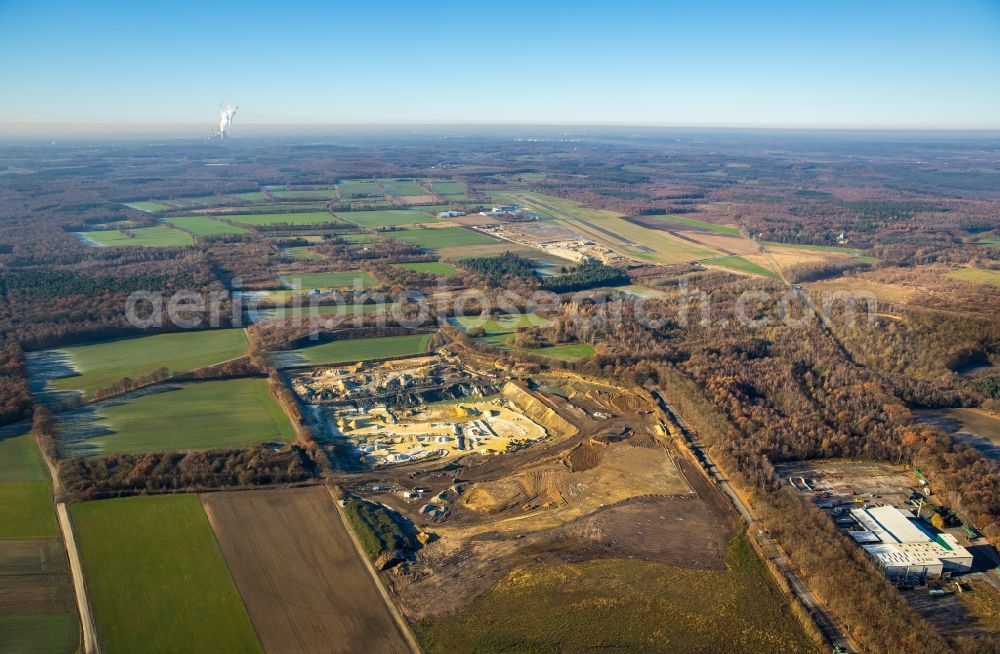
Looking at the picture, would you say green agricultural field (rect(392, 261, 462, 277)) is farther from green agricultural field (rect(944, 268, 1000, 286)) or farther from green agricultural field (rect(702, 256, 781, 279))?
A: green agricultural field (rect(944, 268, 1000, 286))

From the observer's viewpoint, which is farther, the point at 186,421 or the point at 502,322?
the point at 502,322

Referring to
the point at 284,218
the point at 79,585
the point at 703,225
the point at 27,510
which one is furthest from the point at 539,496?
the point at 703,225

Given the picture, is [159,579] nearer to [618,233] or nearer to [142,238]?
[142,238]

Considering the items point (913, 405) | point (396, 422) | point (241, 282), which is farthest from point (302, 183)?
point (913, 405)

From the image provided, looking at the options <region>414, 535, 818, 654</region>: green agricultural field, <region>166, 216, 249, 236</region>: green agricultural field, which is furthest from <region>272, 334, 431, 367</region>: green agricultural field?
<region>166, 216, 249, 236</region>: green agricultural field

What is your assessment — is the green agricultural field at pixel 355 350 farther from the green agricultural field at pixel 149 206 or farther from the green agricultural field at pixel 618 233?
the green agricultural field at pixel 149 206

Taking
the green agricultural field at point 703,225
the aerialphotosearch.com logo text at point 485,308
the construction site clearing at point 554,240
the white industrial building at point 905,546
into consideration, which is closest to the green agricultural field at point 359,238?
the construction site clearing at point 554,240

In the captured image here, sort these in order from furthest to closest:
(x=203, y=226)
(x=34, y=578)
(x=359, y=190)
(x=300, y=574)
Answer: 1. (x=359, y=190)
2. (x=203, y=226)
3. (x=300, y=574)
4. (x=34, y=578)
